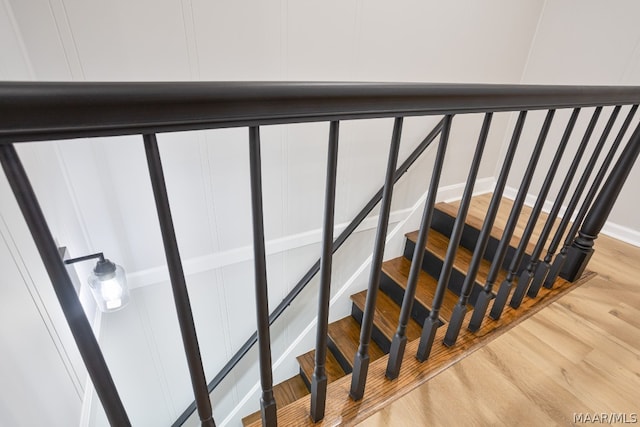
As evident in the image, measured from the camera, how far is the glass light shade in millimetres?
980

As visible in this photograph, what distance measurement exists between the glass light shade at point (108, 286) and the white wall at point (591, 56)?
8.87 feet

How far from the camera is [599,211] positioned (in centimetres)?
124

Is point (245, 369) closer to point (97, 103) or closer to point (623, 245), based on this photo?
point (97, 103)

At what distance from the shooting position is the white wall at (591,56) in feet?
5.82

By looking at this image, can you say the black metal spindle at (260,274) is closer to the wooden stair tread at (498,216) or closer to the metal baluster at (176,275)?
the metal baluster at (176,275)

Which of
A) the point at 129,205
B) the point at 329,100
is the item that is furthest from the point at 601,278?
the point at 129,205

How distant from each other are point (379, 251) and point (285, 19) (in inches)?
43.7

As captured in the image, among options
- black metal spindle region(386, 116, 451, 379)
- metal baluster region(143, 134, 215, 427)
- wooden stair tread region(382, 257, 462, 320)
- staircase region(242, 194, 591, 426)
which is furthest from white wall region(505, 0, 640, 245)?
metal baluster region(143, 134, 215, 427)

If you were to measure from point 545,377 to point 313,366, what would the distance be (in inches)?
52.8

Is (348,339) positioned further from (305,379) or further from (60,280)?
(60,280)

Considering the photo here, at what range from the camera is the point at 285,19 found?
1268mm

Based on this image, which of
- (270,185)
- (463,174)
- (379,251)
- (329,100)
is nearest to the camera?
(329,100)

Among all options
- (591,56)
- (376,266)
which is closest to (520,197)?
(376,266)

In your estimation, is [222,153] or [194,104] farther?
[222,153]
